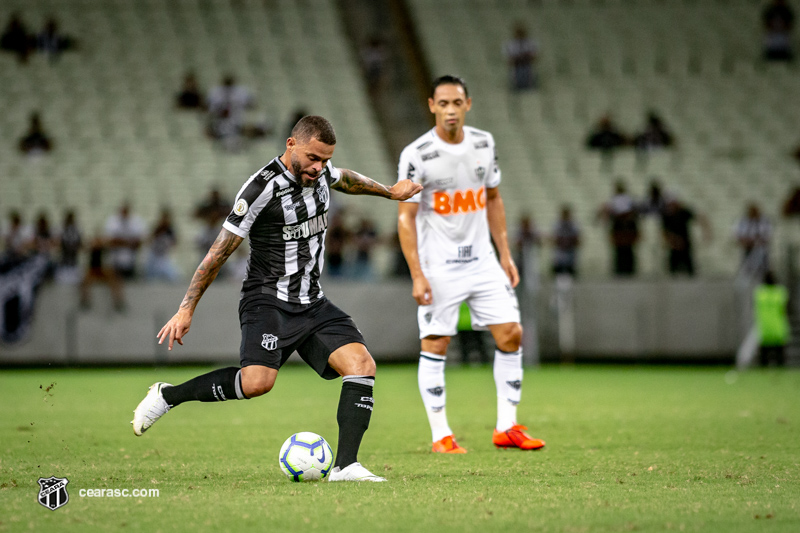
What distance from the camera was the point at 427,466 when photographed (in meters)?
6.31

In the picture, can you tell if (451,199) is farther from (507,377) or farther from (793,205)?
(793,205)

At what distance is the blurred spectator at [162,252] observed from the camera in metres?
17.5

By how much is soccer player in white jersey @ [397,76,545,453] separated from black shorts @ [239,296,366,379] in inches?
54.6

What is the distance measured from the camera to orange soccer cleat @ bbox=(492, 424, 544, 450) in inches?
279

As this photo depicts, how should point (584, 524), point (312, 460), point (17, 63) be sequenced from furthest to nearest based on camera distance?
point (17, 63)
point (312, 460)
point (584, 524)

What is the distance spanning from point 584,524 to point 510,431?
283 centimetres

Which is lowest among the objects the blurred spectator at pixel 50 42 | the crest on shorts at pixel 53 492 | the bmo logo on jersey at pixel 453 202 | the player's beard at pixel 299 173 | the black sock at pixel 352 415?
the crest on shorts at pixel 53 492

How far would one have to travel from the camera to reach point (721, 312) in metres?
17.3

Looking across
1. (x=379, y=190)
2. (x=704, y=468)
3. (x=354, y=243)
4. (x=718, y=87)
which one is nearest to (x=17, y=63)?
(x=354, y=243)

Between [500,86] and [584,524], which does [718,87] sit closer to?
[500,86]

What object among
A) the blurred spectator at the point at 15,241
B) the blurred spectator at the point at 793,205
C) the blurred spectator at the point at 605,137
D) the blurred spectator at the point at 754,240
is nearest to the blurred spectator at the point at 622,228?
the blurred spectator at the point at 754,240

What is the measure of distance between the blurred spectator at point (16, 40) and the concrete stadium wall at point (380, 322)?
786 centimetres

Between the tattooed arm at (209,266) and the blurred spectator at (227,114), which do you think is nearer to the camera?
the tattooed arm at (209,266)

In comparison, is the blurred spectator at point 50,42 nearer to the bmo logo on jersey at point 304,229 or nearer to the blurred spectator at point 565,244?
the blurred spectator at point 565,244
